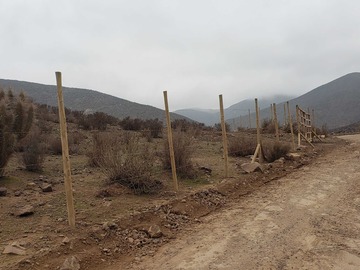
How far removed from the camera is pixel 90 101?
5416 centimetres

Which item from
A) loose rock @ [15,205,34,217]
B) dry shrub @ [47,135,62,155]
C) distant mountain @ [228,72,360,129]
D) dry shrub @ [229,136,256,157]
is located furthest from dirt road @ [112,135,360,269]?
distant mountain @ [228,72,360,129]

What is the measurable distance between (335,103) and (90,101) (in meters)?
66.8

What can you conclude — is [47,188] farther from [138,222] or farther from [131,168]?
[138,222]

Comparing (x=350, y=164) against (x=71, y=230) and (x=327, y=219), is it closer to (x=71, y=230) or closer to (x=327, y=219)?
(x=327, y=219)

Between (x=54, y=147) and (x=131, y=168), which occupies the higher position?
(x=54, y=147)

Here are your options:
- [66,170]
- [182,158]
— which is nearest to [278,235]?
[66,170]

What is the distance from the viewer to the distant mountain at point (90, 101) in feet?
162

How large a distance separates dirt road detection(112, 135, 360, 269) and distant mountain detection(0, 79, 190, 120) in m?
40.9

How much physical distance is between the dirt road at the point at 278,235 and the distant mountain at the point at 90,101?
40.9 meters

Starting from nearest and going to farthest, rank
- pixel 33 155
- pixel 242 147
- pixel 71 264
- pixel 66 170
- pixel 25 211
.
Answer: pixel 71 264, pixel 66 170, pixel 25 211, pixel 33 155, pixel 242 147

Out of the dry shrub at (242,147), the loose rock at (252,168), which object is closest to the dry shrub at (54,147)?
the dry shrub at (242,147)

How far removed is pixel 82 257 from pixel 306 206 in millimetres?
4466

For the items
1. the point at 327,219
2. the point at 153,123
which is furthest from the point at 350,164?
the point at 153,123

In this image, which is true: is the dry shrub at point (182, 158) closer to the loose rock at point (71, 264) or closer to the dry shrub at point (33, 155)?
the dry shrub at point (33, 155)
